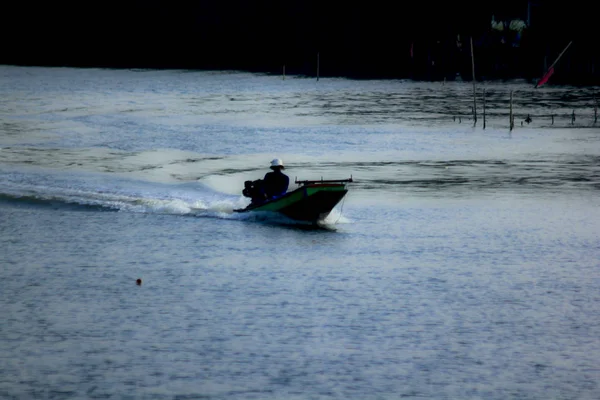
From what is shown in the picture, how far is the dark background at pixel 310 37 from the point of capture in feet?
366

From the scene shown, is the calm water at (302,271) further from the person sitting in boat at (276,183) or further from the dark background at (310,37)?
the dark background at (310,37)

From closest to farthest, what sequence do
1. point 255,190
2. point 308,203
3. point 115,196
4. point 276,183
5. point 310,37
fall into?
point 308,203 < point 276,183 < point 255,190 < point 115,196 < point 310,37

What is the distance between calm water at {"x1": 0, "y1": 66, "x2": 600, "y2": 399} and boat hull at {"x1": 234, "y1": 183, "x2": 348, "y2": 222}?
49 centimetres

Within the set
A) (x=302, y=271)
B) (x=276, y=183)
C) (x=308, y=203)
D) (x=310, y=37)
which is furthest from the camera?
(x=310, y=37)

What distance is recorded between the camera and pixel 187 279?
77.8 ft

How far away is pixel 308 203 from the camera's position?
28.5m

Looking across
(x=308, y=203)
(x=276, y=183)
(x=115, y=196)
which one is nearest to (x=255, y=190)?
(x=276, y=183)

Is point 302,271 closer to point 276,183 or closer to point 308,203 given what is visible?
point 308,203

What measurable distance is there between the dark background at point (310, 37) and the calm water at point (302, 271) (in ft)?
189

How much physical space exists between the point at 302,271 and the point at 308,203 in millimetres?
4271

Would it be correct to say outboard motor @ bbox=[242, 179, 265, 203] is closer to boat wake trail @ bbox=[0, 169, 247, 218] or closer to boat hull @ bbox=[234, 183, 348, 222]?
boat hull @ bbox=[234, 183, 348, 222]

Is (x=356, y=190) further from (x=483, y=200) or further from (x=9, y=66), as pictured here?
(x=9, y=66)

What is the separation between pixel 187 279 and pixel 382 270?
4.59m

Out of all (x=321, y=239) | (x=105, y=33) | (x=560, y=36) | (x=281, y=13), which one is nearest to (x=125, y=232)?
(x=321, y=239)
